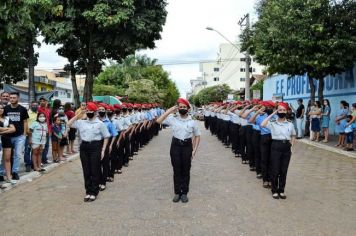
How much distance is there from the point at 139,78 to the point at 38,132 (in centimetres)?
5741

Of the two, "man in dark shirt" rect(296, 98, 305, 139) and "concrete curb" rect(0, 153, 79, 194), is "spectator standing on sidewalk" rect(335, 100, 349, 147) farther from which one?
"concrete curb" rect(0, 153, 79, 194)

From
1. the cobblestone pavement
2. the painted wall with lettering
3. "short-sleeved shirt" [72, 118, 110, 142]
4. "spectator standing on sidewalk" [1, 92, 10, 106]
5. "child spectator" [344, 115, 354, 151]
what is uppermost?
the painted wall with lettering

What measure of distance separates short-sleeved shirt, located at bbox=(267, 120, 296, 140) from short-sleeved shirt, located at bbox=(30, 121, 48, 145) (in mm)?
5547

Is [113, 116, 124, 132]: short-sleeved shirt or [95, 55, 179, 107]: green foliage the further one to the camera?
[95, 55, 179, 107]: green foliage

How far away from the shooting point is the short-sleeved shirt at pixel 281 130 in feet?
27.5

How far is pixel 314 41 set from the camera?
1800 cm

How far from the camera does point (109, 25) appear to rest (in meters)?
19.1

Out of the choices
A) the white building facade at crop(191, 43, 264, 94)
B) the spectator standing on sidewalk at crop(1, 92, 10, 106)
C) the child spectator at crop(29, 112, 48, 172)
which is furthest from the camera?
the white building facade at crop(191, 43, 264, 94)

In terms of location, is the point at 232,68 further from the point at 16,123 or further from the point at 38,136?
the point at 16,123

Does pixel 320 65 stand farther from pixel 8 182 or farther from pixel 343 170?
pixel 8 182

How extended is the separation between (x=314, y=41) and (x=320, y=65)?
969 mm

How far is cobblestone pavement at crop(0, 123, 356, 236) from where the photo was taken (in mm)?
6309

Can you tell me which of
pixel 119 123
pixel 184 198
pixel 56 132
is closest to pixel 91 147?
pixel 184 198

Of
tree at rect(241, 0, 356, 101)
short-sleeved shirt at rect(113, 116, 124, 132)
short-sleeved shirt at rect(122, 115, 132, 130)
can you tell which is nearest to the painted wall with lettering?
tree at rect(241, 0, 356, 101)
